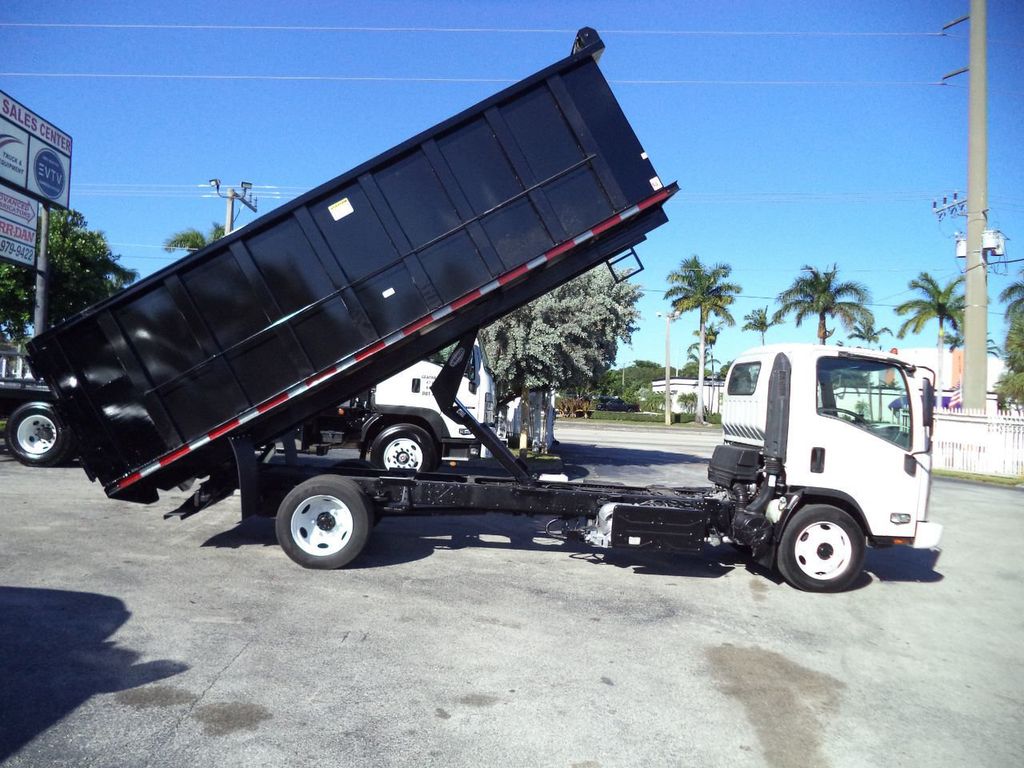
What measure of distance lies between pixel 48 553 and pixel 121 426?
1528 millimetres

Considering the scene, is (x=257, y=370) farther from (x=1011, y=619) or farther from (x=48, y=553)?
(x=1011, y=619)

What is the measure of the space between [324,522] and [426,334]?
209cm

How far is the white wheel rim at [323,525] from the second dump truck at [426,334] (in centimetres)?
2

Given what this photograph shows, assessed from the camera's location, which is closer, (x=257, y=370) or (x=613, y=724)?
(x=613, y=724)

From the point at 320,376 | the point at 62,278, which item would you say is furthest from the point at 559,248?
the point at 62,278

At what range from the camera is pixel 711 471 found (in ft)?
27.0

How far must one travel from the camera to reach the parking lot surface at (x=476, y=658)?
3797 mm

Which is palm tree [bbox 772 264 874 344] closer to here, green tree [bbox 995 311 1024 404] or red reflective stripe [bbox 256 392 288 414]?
green tree [bbox 995 311 1024 404]

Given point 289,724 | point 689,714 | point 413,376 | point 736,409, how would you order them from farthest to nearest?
point 413,376
point 736,409
point 689,714
point 289,724

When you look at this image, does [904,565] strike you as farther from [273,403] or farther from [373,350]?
[273,403]

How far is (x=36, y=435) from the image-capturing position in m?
12.8

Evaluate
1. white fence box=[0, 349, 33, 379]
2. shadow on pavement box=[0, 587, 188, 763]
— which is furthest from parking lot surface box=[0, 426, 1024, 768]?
white fence box=[0, 349, 33, 379]

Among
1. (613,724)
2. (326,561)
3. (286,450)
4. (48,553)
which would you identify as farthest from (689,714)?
(48,553)

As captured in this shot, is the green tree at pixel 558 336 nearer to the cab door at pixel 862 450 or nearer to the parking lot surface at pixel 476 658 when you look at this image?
the parking lot surface at pixel 476 658
